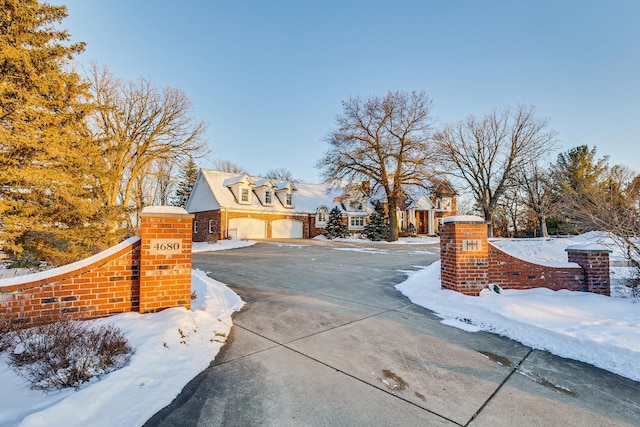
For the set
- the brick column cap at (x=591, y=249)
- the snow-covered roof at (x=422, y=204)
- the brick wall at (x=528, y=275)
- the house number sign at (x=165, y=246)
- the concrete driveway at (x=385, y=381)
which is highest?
the snow-covered roof at (x=422, y=204)

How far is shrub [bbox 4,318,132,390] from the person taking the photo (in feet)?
8.62

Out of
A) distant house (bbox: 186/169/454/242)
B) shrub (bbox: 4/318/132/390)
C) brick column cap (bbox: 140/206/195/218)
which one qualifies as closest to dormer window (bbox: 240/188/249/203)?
distant house (bbox: 186/169/454/242)

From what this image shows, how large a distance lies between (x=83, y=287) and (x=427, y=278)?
703 cm

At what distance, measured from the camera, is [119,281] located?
174 inches

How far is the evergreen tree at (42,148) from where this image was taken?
7430 millimetres

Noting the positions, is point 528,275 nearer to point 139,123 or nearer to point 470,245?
point 470,245

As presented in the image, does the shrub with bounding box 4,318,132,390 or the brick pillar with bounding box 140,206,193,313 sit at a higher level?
the brick pillar with bounding box 140,206,193,313

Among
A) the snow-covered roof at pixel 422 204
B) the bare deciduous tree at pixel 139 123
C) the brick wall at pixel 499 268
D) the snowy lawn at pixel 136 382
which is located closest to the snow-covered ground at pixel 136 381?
the snowy lawn at pixel 136 382

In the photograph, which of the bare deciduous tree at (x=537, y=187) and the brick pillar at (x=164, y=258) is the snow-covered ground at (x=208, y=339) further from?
the bare deciduous tree at (x=537, y=187)

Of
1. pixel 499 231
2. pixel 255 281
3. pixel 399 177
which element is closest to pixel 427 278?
pixel 255 281

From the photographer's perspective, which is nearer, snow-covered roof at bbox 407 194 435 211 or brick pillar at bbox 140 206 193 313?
brick pillar at bbox 140 206 193 313

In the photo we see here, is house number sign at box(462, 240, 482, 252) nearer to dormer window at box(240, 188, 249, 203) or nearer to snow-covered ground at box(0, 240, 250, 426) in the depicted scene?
snow-covered ground at box(0, 240, 250, 426)

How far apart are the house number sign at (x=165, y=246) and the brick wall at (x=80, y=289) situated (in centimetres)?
24

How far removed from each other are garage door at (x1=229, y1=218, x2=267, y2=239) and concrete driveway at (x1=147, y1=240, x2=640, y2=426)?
21.0 meters
